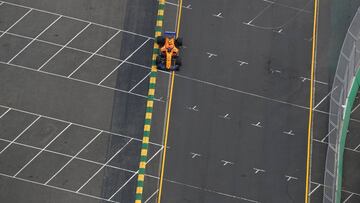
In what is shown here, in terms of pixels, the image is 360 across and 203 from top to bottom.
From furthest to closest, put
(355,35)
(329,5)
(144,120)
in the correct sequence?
(329,5) → (144,120) → (355,35)

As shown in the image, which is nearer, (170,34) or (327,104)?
(327,104)

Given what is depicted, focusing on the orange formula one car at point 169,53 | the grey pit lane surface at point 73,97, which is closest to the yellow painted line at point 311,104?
the orange formula one car at point 169,53

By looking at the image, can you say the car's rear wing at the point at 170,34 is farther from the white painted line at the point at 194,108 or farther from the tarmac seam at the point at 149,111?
the white painted line at the point at 194,108

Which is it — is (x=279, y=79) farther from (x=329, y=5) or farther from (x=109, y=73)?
(x=109, y=73)

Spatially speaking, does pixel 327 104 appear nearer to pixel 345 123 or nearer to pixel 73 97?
pixel 345 123

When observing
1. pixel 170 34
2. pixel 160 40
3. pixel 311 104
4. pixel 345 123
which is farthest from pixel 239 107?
pixel 345 123

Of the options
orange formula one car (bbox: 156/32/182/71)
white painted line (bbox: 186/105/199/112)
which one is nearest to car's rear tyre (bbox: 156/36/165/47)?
orange formula one car (bbox: 156/32/182/71)

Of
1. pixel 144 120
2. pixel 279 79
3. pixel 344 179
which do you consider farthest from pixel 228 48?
pixel 344 179
